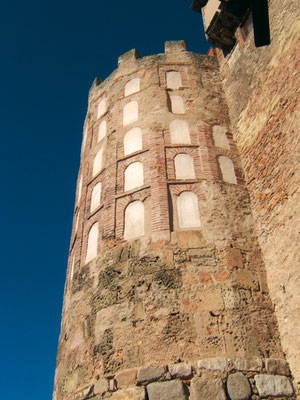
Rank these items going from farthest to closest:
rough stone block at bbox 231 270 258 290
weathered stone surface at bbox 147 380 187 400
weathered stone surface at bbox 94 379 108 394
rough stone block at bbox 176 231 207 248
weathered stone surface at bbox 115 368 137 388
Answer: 1. rough stone block at bbox 176 231 207 248
2. rough stone block at bbox 231 270 258 290
3. weathered stone surface at bbox 94 379 108 394
4. weathered stone surface at bbox 115 368 137 388
5. weathered stone surface at bbox 147 380 187 400

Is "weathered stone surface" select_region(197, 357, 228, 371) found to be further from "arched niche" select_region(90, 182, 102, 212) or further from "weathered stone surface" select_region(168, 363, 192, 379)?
"arched niche" select_region(90, 182, 102, 212)

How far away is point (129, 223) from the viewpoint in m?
8.21

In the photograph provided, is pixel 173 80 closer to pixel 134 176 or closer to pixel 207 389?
pixel 134 176

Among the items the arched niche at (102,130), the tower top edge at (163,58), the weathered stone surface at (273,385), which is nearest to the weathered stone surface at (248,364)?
the weathered stone surface at (273,385)

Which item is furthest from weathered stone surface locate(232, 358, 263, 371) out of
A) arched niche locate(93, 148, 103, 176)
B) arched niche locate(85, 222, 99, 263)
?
arched niche locate(93, 148, 103, 176)

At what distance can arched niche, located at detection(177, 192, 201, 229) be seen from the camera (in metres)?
7.80

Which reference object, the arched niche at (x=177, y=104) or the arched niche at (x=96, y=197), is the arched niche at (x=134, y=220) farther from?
the arched niche at (x=177, y=104)

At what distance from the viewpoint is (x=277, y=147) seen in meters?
7.77

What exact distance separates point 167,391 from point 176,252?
2.36 m

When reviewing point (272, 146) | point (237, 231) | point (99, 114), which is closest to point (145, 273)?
point (237, 231)

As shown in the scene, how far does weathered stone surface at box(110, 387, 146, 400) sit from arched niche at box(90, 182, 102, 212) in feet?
14.1

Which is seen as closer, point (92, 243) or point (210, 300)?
point (210, 300)

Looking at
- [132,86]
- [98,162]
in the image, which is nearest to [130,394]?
[98,162]

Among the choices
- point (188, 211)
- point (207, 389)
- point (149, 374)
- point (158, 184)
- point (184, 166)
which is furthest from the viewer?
point (184, 166)
